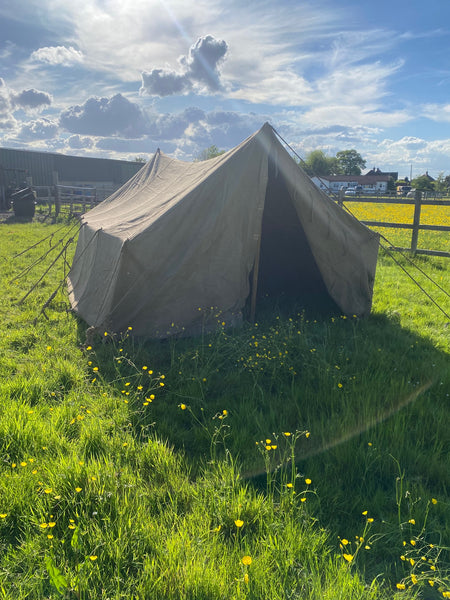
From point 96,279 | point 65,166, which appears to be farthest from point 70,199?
point 65,166

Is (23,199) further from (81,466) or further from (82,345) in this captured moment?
(81,466)

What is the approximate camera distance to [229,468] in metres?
2.42

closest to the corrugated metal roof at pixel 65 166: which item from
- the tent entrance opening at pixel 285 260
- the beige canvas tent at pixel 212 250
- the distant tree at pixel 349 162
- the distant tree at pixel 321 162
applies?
the tent entrance opening at pixel 285 260

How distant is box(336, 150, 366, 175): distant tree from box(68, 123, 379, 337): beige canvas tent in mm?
113509

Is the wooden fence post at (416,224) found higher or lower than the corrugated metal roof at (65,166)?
lower

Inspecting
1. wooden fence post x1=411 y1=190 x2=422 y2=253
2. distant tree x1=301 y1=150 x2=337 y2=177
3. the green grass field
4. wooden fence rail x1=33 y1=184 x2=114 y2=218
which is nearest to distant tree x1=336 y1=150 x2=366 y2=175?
distant tree x1=301 y1=150 x2=337 y2=177

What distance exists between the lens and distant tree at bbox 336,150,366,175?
11031 centimetres

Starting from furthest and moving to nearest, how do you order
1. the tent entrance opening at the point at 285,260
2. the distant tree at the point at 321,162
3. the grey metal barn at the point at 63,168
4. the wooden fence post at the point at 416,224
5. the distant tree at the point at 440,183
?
the distant tree at the point at 321,162 → the distant tree at the point at 440,183 → the grey metal barn at the point at 63,168 → the wooden fence post at the point at 416,224 → the tent entrance opening at the point at 285,260

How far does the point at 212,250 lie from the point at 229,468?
2733 millimetres

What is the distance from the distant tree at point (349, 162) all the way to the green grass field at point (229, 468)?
115371 millimetres

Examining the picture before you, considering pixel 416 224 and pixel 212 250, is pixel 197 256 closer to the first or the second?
pixel 212 250

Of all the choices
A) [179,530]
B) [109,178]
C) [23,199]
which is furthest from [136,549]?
[109,178]

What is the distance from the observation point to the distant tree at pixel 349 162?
362 ft

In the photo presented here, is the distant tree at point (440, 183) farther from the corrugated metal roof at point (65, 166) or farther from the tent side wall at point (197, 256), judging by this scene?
the tent side wall at point (197, 256)
